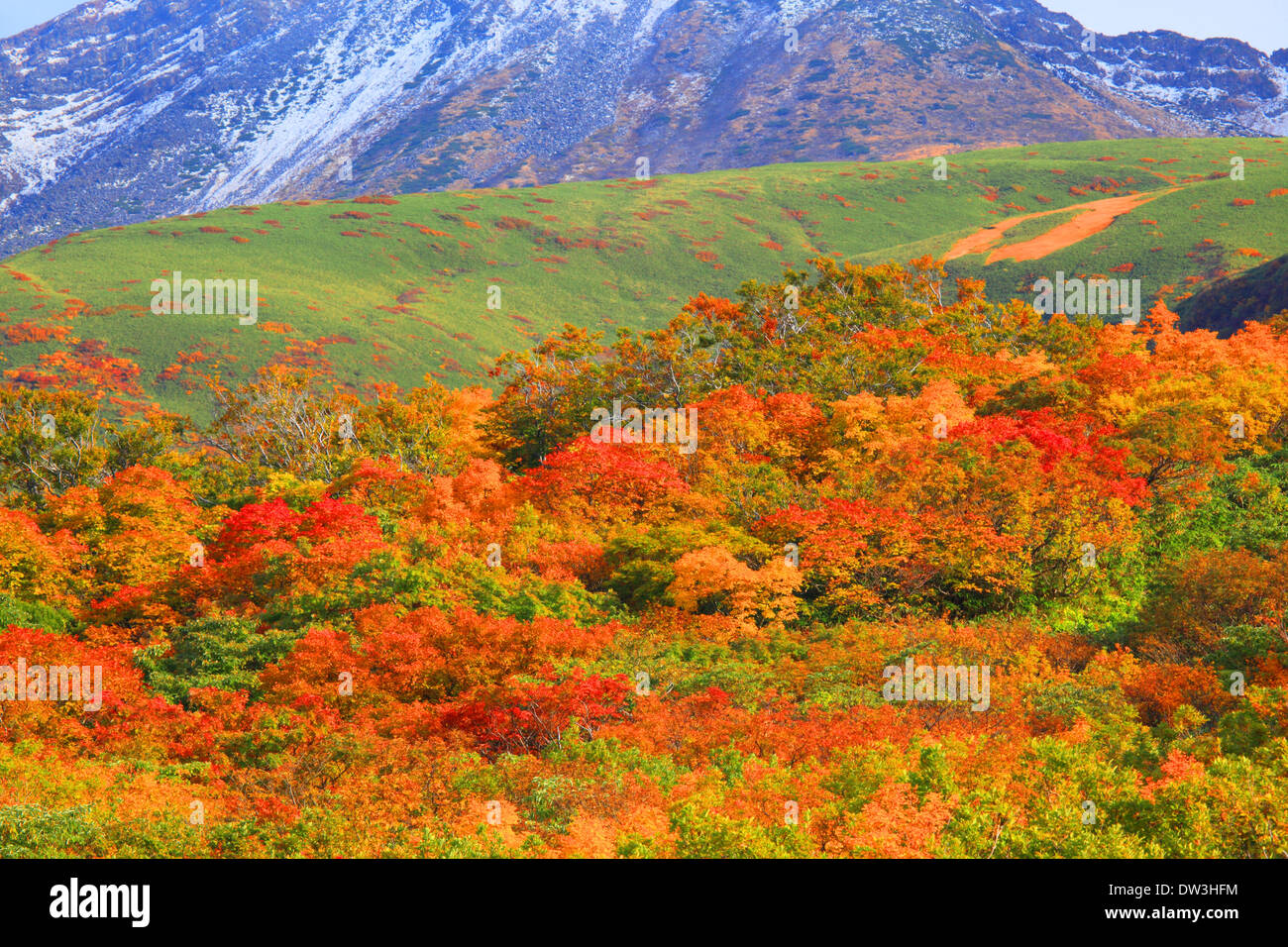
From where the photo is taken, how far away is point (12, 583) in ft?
101

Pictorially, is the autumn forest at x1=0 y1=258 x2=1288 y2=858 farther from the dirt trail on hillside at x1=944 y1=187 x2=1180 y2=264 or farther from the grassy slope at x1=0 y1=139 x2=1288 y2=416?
the dirt trail on hillside at x1=944 y1=187 x2=1180 y2=264

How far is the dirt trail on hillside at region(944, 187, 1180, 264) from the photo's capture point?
11656 centimetres

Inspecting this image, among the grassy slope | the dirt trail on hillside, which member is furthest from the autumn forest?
the dirt trail on hillside

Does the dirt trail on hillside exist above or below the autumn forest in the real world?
above

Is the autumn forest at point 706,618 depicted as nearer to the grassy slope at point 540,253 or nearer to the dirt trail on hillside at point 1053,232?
the grassy slope at point 540,253

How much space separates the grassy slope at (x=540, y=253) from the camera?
302 ft

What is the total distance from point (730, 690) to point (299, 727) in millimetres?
7845

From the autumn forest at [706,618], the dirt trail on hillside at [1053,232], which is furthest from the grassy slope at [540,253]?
the autumn forest at [706,618]

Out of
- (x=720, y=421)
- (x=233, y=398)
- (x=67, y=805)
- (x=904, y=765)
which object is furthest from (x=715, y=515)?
(x=233, y=398)

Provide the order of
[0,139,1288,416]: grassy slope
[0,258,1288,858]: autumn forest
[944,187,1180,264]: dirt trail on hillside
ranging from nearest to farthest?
[0,258,1288,858]: autumn forest → [0,139,1288,416]: grassy slope → [944,187,1180,264]: dirt trail on hillside

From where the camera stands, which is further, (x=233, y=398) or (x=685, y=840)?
(x=233, y=398)

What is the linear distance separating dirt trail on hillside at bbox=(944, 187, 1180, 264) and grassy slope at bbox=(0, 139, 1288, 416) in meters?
2.57

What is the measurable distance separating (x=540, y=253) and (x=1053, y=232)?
60.6 meters
